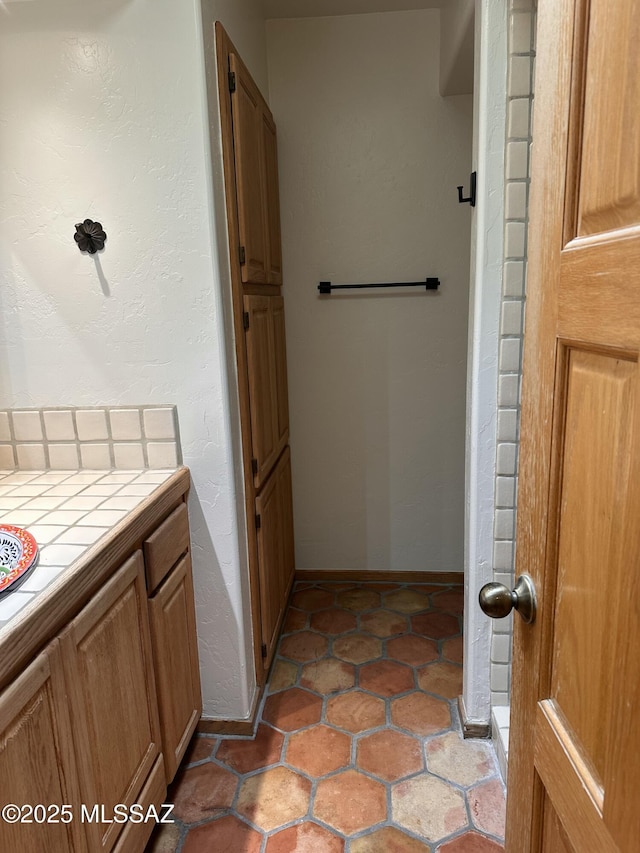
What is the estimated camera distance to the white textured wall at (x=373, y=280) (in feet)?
8.21

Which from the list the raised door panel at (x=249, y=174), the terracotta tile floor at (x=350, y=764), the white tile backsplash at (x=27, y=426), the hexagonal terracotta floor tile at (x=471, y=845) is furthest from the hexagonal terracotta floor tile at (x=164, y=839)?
the raised door panel at (x=249, y=174)

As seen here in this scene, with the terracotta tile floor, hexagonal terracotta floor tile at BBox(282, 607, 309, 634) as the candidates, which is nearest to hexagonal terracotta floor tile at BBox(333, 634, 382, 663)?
the terracotta tile floor

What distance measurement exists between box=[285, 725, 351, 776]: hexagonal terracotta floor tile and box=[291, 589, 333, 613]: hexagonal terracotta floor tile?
77cm

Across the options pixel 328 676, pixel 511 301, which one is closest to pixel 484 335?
pixel 511 301

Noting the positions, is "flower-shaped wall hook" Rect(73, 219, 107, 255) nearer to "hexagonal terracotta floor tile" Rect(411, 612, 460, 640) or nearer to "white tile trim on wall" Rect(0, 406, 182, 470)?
"white tile trim on wall" Rect(0, 406, 182, 470)

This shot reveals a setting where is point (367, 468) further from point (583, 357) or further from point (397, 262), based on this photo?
point (583, 357)

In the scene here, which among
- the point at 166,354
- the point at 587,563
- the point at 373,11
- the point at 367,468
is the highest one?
the point at 373,11

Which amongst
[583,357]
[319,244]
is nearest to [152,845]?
[583,357]

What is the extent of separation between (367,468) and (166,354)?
137 centimetres

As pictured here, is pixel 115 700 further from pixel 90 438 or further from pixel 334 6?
pixel 334 6

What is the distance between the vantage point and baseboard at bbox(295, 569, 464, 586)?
9.59 ft

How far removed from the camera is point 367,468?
286cm

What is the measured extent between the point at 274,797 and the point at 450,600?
51.8 inches

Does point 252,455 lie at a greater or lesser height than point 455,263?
lesser
